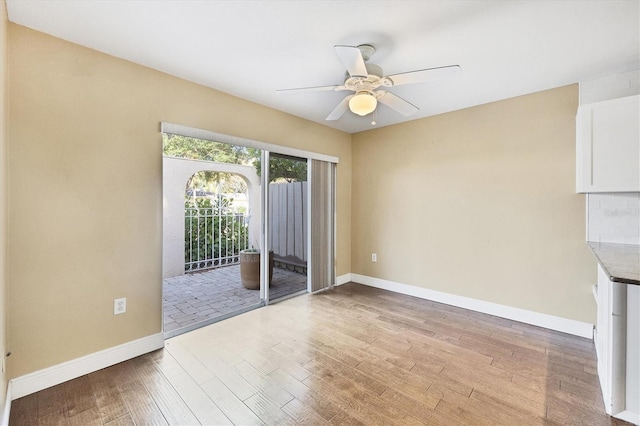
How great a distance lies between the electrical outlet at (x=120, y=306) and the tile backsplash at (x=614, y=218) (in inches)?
166

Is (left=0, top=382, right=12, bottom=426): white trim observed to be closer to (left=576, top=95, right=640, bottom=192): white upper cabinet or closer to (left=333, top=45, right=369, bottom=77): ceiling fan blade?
(left=333, top=45, right=369, bottom=77): ceiling fan blade

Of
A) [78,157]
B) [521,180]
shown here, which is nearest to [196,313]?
[78,157]

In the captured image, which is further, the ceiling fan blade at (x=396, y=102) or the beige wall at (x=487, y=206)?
the beige wall at (x=487, y=206)

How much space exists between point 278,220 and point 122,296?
3.15 meters

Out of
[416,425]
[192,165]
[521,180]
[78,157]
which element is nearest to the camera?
[416,425]

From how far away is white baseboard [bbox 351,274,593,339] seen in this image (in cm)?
271

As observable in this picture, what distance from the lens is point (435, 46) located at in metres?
2.11

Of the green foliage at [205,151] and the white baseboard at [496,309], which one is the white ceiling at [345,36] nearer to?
the white baseboard at [496,309]

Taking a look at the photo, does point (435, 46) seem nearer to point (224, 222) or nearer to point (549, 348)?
point (549, 348)

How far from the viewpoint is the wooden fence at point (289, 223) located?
487cm

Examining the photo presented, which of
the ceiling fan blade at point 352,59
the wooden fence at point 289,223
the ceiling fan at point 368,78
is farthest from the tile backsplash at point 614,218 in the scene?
the wooden fence at point 289,223

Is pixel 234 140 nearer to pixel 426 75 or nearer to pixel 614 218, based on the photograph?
pixel 426 75

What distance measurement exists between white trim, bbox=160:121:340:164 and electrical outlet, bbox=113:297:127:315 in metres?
1.49

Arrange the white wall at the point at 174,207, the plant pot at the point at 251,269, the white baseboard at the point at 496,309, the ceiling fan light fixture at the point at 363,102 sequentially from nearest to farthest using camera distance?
the ceiling fan light fixture at the point at 363,102 < the white baseboard at the point at 496,309 < the plant pot at the point at 251,269 < the white wall at the point at 174,207
